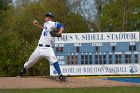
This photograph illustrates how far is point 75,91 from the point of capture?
9.94 m

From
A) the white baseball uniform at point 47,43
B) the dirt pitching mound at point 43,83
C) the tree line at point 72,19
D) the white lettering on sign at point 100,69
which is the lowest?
the white lettering on sign at point 100,69

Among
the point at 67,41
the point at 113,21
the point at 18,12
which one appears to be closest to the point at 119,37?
the point at 67,41

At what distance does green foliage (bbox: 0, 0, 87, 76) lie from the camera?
36.5m

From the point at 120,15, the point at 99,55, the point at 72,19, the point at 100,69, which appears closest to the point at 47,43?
the point at 99,55

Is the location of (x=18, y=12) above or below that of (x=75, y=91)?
above

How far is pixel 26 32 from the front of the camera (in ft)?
154

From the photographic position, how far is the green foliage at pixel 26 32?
3647 centimetres

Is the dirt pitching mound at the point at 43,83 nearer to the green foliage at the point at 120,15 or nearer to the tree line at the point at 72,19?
the tree line at the point at 72,19

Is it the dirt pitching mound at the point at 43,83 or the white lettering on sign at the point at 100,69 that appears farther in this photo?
the white lettering on sign at the point at 100,69

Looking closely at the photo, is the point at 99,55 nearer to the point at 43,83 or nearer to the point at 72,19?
the point at 43,83

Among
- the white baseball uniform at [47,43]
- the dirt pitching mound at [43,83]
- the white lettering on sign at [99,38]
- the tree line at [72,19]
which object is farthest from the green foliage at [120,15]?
the white baseball uniform at [47,43]

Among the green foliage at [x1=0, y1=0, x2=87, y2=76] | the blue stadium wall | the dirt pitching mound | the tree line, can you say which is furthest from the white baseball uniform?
the tree line

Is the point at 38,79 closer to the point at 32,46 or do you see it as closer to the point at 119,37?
the point at 119,37

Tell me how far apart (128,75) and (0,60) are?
13812 mm
